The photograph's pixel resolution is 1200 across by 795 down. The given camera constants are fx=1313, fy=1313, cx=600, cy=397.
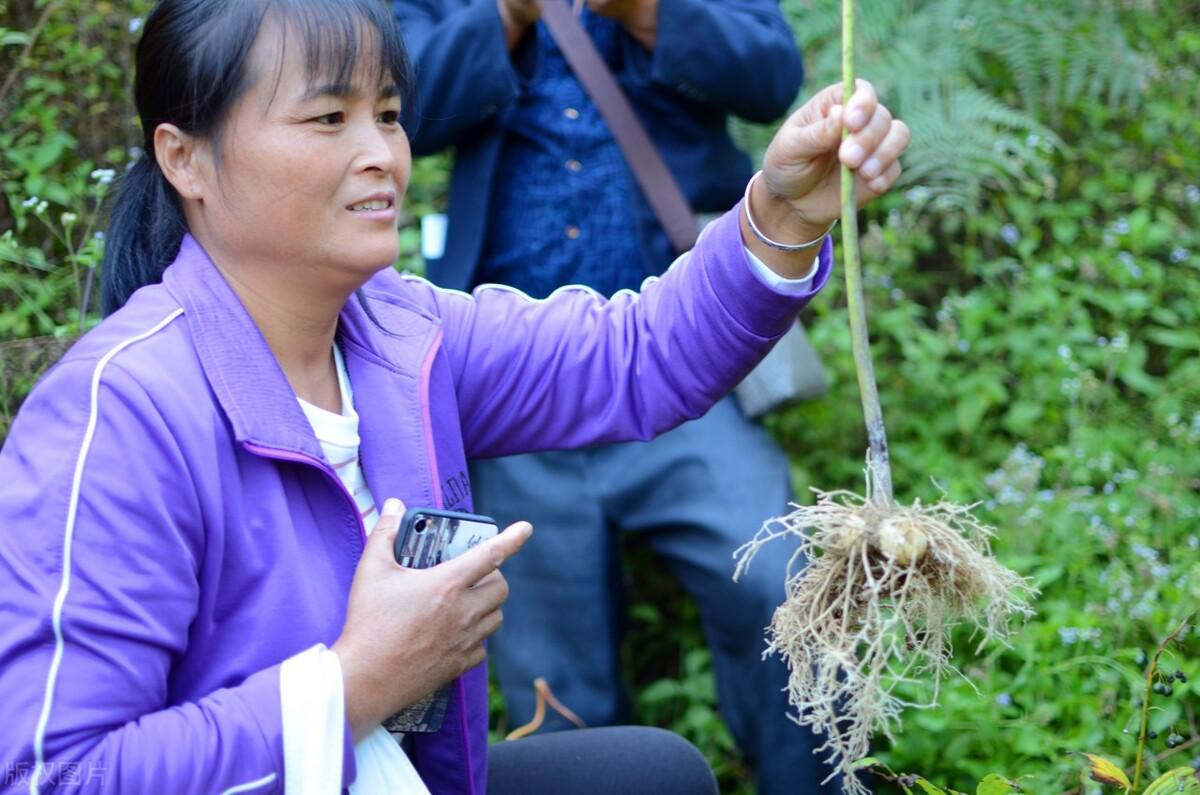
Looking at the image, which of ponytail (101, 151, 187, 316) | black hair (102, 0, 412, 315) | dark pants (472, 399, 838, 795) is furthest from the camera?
dark pants (472, 399, 838, 795)

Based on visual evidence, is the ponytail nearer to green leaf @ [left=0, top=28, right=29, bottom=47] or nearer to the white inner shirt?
the white inner shirt

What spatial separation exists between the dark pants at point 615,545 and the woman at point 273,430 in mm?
771

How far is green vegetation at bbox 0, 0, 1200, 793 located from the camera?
2.40 m

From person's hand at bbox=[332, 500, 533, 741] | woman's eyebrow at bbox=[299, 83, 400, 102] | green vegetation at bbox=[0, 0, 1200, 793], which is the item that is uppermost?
woman's eyebrow at bbox=[299, 83, 400, 102]

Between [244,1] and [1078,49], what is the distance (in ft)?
10.1

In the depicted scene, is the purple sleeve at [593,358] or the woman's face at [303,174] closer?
the woman's face at [303,174]

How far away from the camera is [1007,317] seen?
3.62m

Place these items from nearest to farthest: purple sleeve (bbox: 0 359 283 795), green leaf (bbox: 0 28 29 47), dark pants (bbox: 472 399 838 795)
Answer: purple sleeve (bbox: 0 359 283 795), green leaf (bbox: 0 28 29 47), dark pants (bbox: 472 399 838 795)

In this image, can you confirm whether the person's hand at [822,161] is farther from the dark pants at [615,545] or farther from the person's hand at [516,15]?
the person's hand at [516,15]

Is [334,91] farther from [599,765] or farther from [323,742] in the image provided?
[599,765]

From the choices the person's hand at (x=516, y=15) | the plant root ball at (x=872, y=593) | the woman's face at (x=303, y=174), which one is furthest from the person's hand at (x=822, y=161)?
the person's hand at (x=516, y=15)

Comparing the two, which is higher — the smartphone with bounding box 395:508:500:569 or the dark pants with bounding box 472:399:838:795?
the smartphone with bounding box 395:508:500:569

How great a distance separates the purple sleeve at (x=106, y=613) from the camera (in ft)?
4.09

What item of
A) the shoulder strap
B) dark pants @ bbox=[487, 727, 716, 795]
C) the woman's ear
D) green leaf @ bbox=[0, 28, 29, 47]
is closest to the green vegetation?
green leaf @ bbox=[0, 28, 29, 47]
